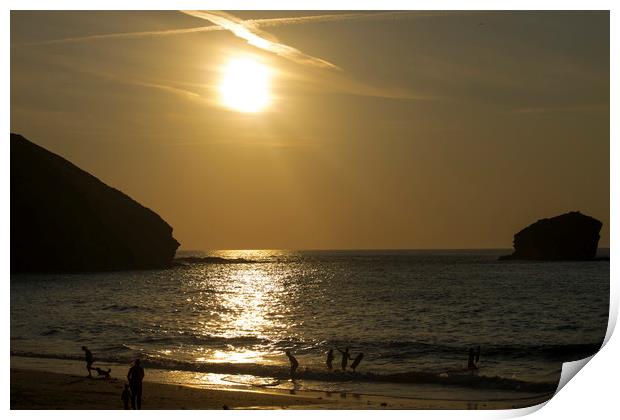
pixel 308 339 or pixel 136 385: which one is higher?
pixel 308 339

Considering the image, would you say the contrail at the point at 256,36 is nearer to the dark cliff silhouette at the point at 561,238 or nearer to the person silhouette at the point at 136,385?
the person silhouette at the point at 136,385

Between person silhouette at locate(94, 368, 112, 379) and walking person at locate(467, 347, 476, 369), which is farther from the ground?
walking person at locate(467, 347, 476, 369)

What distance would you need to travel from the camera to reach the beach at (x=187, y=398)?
24.2ft

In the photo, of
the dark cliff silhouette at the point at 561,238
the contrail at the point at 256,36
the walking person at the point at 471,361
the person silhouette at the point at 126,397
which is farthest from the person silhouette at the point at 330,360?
the contrail at the point at 256,36

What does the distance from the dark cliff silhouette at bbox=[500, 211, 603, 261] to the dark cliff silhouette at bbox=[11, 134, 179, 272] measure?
183 inches

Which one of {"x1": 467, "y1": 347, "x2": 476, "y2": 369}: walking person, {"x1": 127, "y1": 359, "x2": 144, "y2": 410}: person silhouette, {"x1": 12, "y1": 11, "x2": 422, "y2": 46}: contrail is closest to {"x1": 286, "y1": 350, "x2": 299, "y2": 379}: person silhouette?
{"x1": 127, "y1": 359, "x2": 144, "y2": 410}: person silhouette

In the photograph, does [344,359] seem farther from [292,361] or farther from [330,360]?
[292,361]

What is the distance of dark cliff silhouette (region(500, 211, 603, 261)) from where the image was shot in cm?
980

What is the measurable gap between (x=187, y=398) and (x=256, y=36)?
11.0 ft

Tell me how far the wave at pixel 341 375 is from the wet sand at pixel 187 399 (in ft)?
1.87

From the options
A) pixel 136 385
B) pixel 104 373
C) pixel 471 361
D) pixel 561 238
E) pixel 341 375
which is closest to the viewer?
pixel 136 385

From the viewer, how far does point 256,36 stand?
779 cm

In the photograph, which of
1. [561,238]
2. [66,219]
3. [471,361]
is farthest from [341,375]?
[561,238]

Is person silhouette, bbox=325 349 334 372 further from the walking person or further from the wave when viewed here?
the walking person
